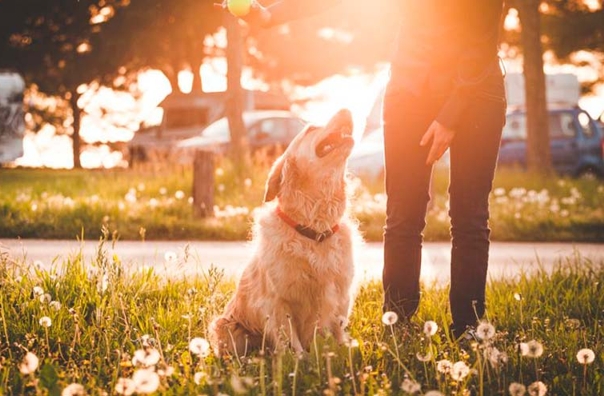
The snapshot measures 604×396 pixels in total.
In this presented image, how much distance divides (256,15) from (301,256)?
1.26 metres

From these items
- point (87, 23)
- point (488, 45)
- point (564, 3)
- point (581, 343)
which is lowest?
point (581, 343)

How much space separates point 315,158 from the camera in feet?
13.8

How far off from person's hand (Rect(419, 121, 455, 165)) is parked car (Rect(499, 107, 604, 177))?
1515 centimetres

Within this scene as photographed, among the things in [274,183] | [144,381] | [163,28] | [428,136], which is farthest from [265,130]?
[144,381]

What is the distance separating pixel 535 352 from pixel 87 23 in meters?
18.9

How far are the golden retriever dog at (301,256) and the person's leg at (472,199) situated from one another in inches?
23.2

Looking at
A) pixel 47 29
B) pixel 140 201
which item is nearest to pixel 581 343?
pixel 140 201

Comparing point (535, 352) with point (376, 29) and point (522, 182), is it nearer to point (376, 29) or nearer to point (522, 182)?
point (522, 182)

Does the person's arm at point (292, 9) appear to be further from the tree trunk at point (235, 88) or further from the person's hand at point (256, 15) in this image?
the tree trunk at point (235, 88)

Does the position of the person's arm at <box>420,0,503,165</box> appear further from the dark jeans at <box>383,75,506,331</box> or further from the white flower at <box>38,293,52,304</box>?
the white flower at <box>38,293,52,304</box>

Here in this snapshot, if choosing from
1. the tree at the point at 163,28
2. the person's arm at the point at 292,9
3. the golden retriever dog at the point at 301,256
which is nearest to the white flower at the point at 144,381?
the golden retriever dog at the point at 301,256

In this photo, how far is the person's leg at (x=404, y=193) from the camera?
13.3ft

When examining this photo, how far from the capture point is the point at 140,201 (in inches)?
433

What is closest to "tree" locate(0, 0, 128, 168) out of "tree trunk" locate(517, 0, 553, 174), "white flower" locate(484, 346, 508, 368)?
"tree trunk" locate(517, 0, 553, 174)
